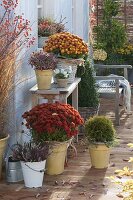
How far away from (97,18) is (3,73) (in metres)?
6.38

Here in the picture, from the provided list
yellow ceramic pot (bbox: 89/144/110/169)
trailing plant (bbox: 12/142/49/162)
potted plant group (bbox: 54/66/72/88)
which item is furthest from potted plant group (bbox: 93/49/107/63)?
trailing plant (bbox: 12/142/49/162)

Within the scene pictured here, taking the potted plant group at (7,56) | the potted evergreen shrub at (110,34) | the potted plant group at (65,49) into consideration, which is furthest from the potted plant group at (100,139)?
the potted evergreen shrub at (110,34)

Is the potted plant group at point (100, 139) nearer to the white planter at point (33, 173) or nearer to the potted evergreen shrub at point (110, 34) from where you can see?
the white planter at point (33, 173)

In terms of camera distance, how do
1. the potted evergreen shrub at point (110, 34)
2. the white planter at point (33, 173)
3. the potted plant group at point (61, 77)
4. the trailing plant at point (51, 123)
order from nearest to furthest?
the white planter at point (33, 173) → the trailing plant at point (51, 123) → the potted plant group at point (61, 77) → the potted evergreen shrub at point (110, 34)

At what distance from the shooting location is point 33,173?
3.72 metres

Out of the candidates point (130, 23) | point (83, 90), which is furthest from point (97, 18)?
point (83, 90)

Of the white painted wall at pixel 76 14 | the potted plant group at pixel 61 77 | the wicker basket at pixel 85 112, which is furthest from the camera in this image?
the white painted wall at pixel 76 14

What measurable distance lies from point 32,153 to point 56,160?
0.35m

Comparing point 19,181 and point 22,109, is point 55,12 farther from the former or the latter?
point 19,181

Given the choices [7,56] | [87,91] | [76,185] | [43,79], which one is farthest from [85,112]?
[7,56]

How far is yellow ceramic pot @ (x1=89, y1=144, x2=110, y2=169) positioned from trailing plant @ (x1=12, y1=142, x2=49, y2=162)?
1.99ft

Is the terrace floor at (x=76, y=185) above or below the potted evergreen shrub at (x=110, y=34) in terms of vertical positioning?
below

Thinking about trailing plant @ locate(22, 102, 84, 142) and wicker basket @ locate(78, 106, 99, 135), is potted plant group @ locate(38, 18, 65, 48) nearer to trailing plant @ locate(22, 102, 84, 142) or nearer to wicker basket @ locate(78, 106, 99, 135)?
wicker basket @ locate(78, 106, 99, 135)

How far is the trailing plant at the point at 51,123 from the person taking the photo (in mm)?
3825
